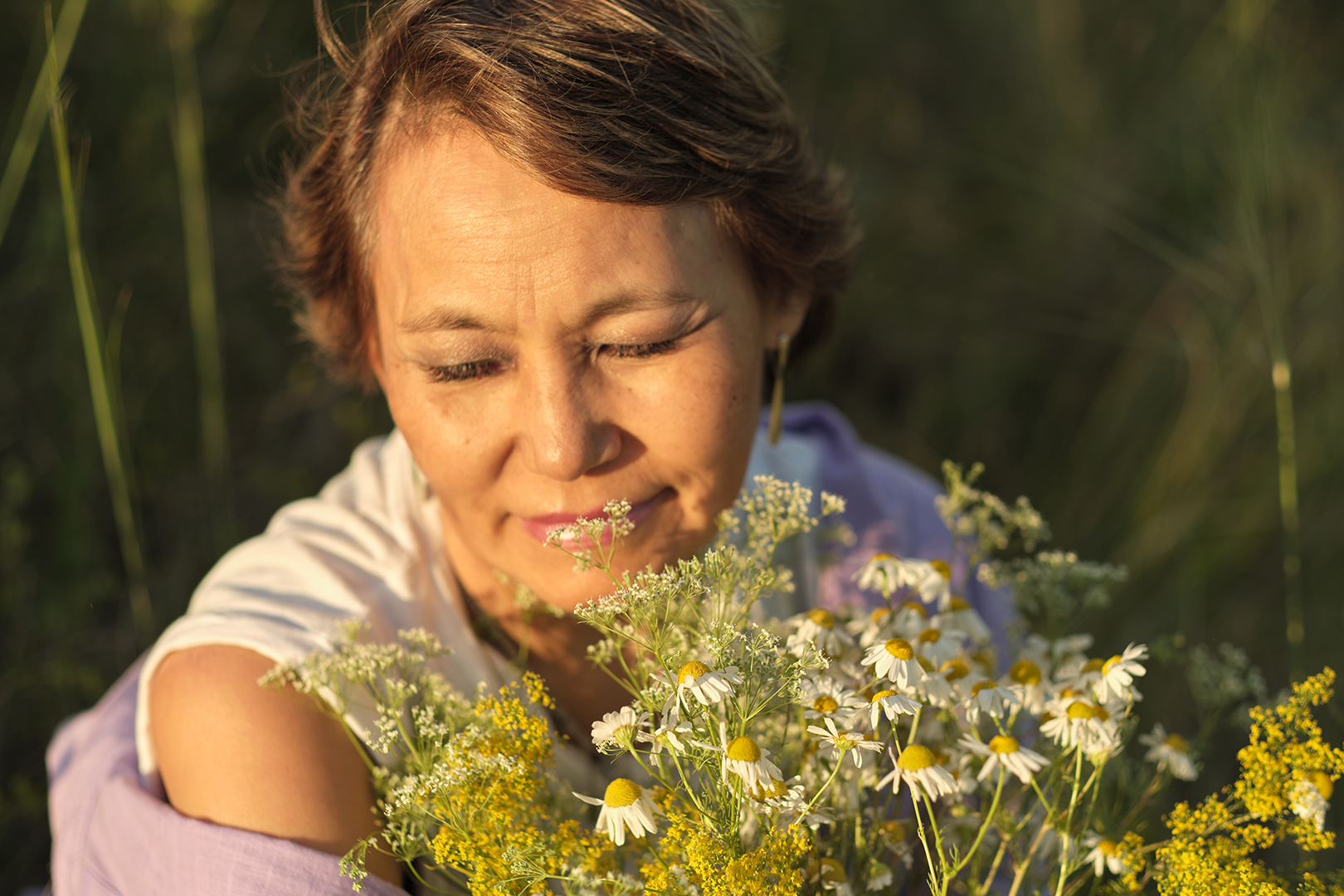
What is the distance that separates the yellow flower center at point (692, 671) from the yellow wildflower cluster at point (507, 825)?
0.57 ft

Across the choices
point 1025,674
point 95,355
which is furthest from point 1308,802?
point 95,355

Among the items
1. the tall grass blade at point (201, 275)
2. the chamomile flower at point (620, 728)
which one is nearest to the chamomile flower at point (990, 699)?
the chamomile flower at point (620, 728)

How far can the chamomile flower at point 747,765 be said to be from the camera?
38.7 inches

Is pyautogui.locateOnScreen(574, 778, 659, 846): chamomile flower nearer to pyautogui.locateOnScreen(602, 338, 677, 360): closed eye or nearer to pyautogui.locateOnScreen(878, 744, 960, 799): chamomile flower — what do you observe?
pyautogui.locateOnScreen(878, 744, 960, 799): chamomile flower

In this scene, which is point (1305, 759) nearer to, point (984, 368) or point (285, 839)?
point (285, 839)

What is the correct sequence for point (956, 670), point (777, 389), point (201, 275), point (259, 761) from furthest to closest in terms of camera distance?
point (201, 275) < point (777, 389) < point (259, 761) < point (956, 670)

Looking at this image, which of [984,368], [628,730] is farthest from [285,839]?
[984,368]

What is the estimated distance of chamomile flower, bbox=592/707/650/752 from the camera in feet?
3.36

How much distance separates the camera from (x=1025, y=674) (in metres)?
1.33

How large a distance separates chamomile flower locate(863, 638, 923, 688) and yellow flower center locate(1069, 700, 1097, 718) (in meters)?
0.20

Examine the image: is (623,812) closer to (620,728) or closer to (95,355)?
(620,728)

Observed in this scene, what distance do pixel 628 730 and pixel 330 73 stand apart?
1.52 m

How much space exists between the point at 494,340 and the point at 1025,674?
3.00ft

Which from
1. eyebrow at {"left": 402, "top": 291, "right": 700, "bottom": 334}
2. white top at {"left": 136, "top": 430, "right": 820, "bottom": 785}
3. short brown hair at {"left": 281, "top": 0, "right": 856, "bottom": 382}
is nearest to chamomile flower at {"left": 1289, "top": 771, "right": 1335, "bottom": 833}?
eyebrow at {"left": 402, "top": 291, "right": 700, "bottom": 334}
